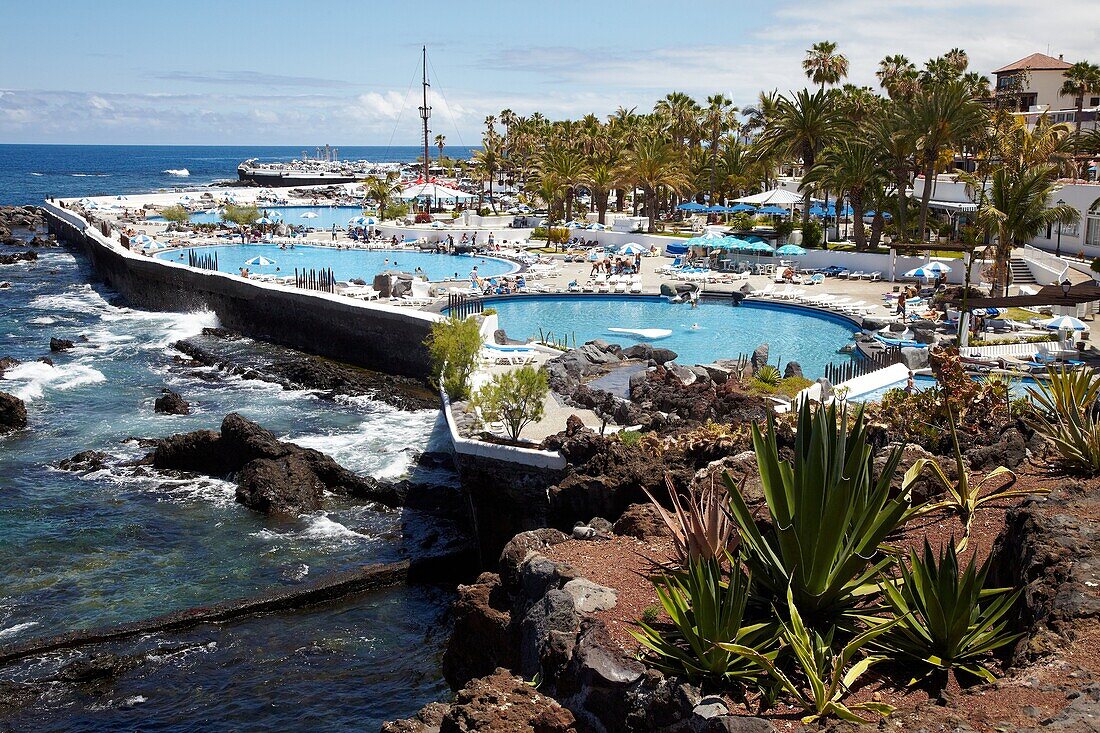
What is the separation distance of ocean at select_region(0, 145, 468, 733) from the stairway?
23702 millimetres

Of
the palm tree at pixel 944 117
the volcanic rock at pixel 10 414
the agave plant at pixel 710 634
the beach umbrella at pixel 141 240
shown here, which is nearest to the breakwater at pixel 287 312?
the beach umbrella at pixel 141 240

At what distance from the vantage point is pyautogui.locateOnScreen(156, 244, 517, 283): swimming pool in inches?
1817

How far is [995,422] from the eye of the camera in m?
13.4

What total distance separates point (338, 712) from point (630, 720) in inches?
265

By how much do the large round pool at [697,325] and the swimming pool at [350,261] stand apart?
9.26 m

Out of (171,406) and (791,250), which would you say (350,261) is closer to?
(791,250)

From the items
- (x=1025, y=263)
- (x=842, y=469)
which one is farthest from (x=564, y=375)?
(x=1025, y=263)

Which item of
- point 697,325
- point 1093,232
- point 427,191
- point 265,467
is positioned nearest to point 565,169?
point 427,191

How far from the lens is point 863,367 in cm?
2411

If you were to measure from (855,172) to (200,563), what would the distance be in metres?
33.7

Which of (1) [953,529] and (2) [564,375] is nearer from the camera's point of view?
(1) [953,529]

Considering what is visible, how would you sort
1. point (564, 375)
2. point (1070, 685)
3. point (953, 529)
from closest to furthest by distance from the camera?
point (1070, 685) → point (953, 529) → point (564, 375)

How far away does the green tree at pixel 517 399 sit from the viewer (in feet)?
60.8

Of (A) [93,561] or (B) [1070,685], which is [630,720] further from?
(A) [93,561]
